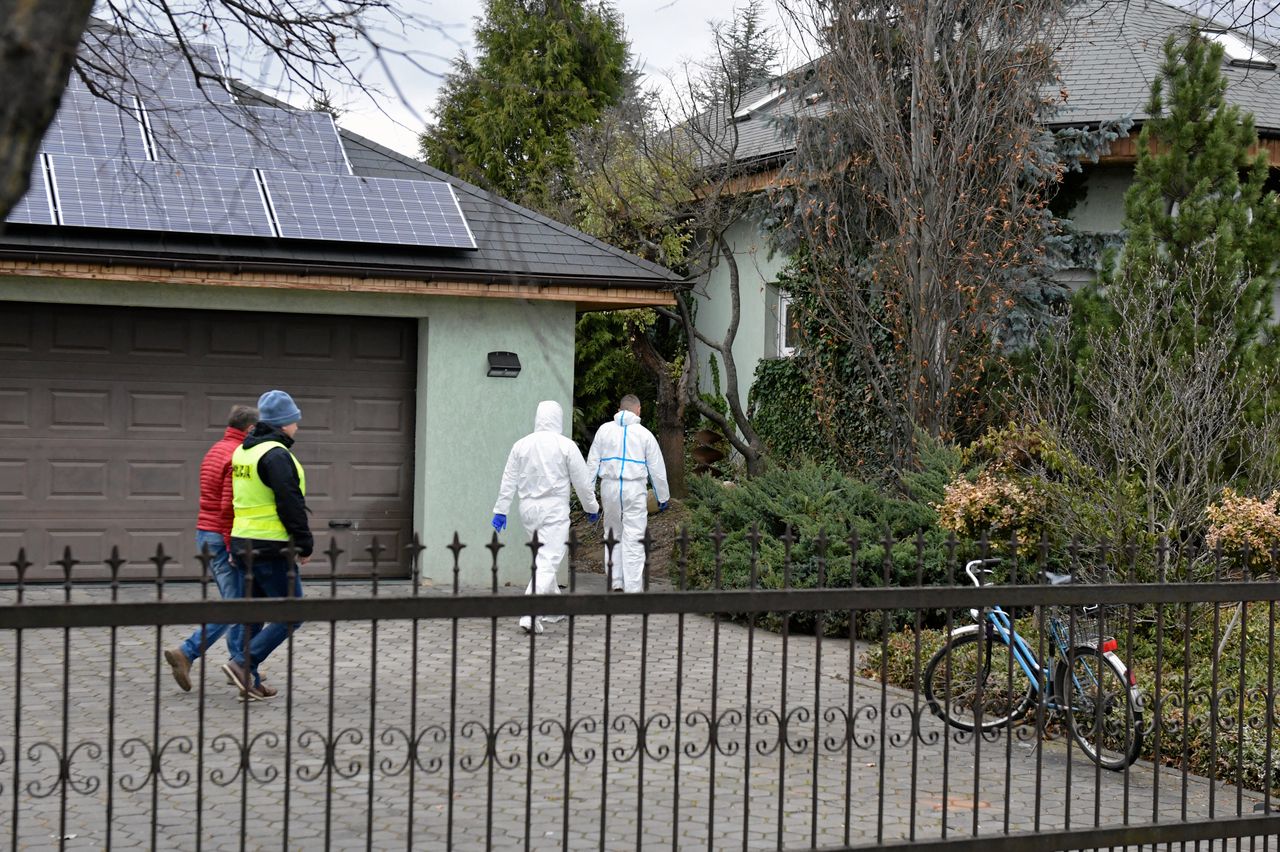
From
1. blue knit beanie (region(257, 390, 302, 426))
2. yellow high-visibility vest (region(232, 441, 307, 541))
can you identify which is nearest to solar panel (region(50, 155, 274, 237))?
blue knit beanie (region(257, 390, 302, 426))

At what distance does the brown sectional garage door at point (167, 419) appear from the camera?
12.5 meters

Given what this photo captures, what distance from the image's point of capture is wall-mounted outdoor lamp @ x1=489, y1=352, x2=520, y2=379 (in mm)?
13586

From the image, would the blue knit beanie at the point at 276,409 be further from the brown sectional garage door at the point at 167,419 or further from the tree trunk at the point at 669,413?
the tree trunk at the point at 669,413

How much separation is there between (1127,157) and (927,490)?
247 inches

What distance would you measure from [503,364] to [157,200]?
3438 mm

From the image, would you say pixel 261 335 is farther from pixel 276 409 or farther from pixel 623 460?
pixel 276 409

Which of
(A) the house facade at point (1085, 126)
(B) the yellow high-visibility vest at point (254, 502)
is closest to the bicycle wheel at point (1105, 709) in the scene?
(B) the yellow high-visibility vest at point (254, 502)

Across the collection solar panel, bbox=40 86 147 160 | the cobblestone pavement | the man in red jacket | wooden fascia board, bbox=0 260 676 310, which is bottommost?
the cobblestone pavement

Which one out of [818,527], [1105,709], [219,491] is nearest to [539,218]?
[818,527]

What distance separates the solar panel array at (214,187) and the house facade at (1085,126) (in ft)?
16.0

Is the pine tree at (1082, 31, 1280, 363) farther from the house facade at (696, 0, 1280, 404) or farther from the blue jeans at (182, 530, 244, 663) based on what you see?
the blue jeans at (182, 530, 244, 663)

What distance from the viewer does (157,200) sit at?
472 inches

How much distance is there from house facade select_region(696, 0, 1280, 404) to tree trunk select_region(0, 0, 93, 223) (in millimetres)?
11287

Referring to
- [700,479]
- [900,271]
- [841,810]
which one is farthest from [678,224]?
[841,810]
